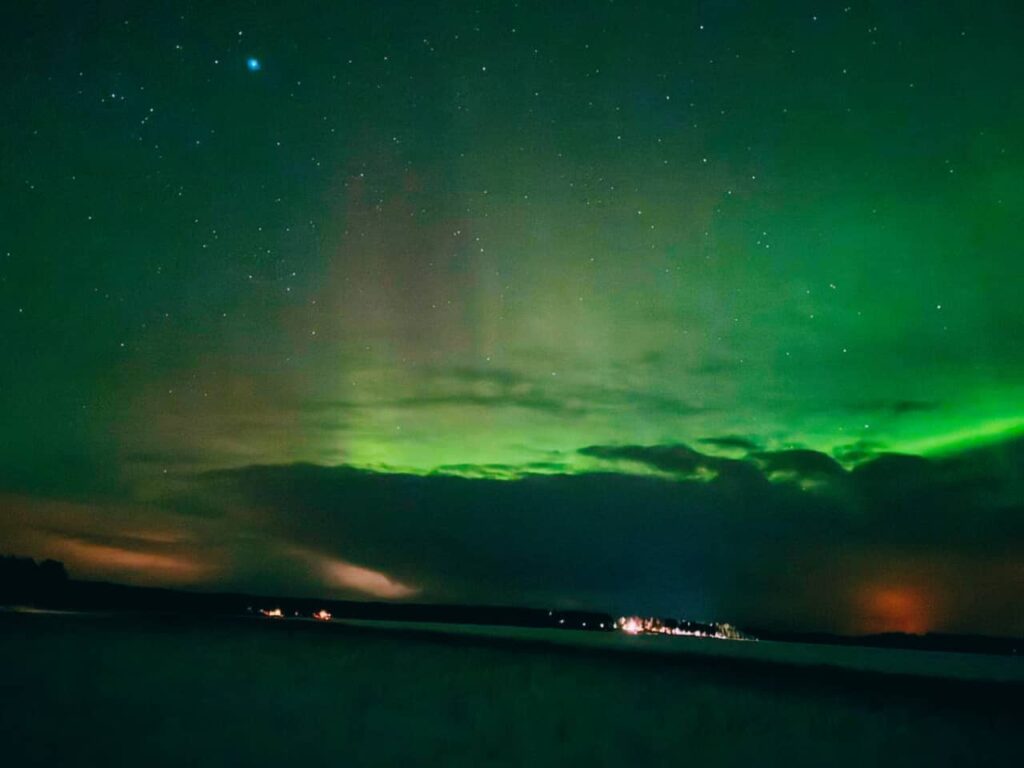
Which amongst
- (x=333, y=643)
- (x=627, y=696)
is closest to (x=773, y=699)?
(x=627, y=696)

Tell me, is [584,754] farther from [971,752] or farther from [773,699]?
[773,699]

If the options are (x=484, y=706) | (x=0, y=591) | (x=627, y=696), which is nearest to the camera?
(x=484, y=706)

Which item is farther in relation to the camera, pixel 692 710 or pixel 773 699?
pixel 773 699

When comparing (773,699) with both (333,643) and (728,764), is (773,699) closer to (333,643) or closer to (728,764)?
(728,764)

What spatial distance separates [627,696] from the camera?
32250 millimetres

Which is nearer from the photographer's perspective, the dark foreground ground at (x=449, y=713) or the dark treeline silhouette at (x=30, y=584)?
the dark foreground ground at (x=449, y=713)

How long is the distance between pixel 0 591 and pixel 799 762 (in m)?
95.9

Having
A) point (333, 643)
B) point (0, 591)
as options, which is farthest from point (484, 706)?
point (0, 591)

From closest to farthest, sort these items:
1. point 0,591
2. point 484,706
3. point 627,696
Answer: point 484,706 → point 627,696 → point 0,591

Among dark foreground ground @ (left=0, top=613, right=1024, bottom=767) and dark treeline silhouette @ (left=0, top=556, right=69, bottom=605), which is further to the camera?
dark treeline silhouette @ (left=0, top=556, right=69, bottom=605)

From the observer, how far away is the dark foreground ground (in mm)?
19016

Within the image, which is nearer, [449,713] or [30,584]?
[449,713]

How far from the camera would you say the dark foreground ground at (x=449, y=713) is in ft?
62.4

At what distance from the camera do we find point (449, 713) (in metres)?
25.9
